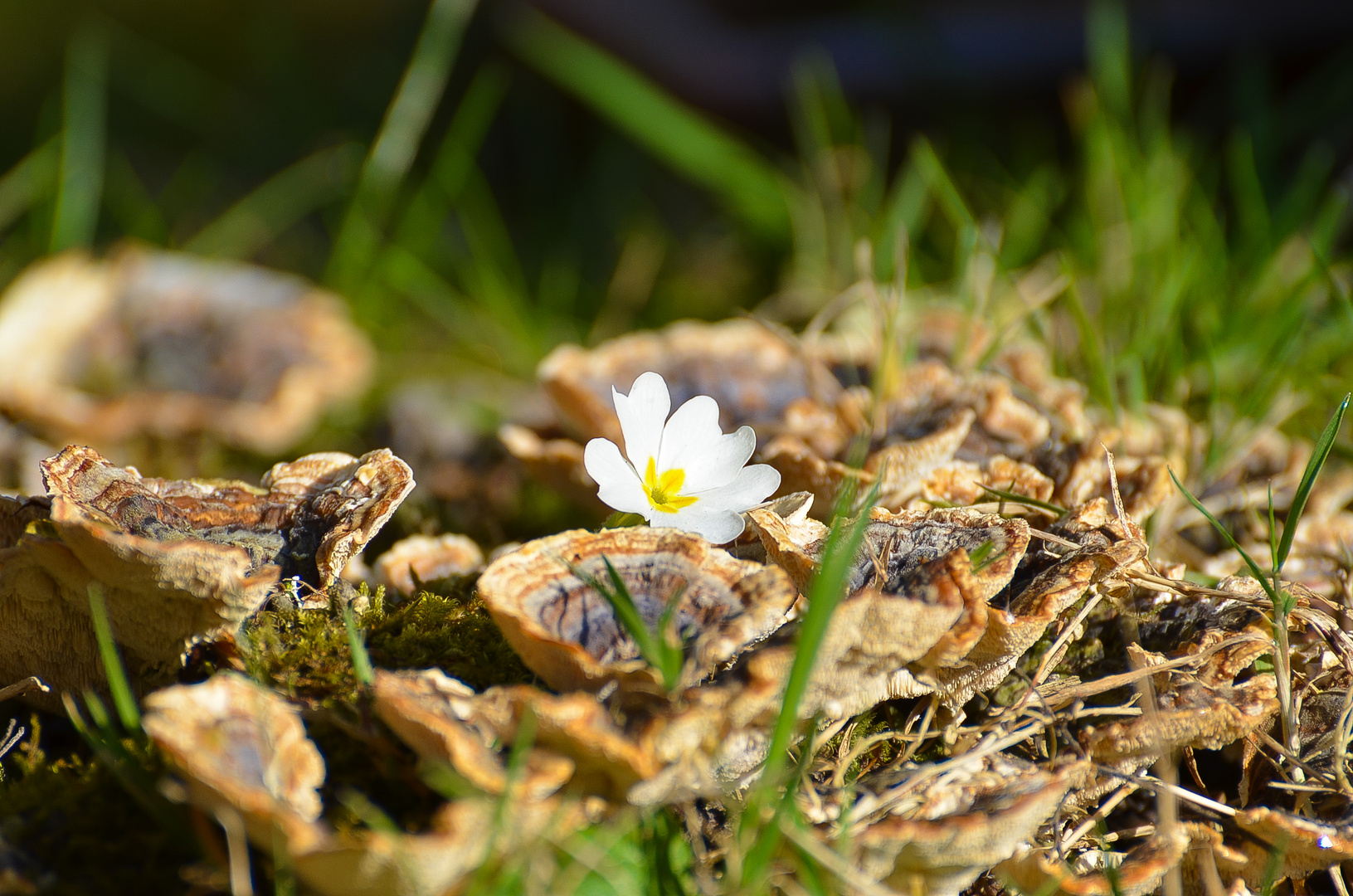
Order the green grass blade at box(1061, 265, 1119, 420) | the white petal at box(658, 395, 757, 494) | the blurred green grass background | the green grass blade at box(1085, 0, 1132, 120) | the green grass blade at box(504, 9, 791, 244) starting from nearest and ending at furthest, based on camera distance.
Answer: the white petal at box(658, 395, 757, 494) < the green grass blade at box(1061, 265, 1119, 420) < the blurred green grass background < the green grass blade at box(1085, 0, 1132, 120) < the green grass blade at box(504, 9, 791, 244)

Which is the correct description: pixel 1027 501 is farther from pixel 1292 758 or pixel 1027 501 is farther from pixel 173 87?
pixel 173 87

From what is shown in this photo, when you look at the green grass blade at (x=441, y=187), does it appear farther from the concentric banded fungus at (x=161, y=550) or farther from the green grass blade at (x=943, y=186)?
the concentric banded fungus at (x=161, y=550)

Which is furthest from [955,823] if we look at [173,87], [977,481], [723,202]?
[173,87]

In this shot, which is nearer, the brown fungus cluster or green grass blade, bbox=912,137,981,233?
the brown fungus cluster

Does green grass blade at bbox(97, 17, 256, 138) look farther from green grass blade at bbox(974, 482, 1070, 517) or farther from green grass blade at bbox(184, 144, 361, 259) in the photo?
green grass blade at bbox(974, 482, 1070, 517)

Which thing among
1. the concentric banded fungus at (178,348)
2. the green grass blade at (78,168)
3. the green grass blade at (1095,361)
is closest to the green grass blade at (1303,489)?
the green grass blade at (1095,361)

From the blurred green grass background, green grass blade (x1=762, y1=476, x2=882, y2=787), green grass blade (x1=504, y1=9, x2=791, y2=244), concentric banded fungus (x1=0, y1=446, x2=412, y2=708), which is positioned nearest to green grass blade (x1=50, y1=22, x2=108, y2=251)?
the blurred green grass background
